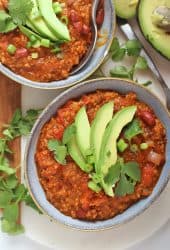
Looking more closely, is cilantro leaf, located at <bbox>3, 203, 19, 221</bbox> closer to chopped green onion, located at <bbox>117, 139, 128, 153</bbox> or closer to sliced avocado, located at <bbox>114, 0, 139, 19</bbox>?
chopped green onion, located at <bbox>117, 139, 128, 153</bbox>

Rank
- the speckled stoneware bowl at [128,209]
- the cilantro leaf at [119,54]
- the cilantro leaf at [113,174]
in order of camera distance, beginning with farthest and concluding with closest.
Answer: the cilantro leaf at [119,54] < the speckled stoneware bowl at [128,209] < the cilantro leaf at [113,174]

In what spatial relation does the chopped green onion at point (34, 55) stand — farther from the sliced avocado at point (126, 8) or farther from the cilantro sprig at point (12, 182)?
the sliced avocado at point (126, 8)

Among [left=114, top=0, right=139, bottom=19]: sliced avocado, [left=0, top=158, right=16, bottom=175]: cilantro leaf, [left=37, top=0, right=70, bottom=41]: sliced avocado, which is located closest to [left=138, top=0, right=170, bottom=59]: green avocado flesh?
[left=114, top=0, right=139, bottom=19]: sliced avocado

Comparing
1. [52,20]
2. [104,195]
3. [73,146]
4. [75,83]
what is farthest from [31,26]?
[104,195]

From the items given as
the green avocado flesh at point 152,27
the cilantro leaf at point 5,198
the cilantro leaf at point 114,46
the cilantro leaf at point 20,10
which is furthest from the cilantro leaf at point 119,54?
the cilantro leaf at point 5,198

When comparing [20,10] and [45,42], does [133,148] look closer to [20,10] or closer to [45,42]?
[45,42]

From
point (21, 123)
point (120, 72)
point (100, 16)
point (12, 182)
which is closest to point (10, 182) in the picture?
point (12, 182)
